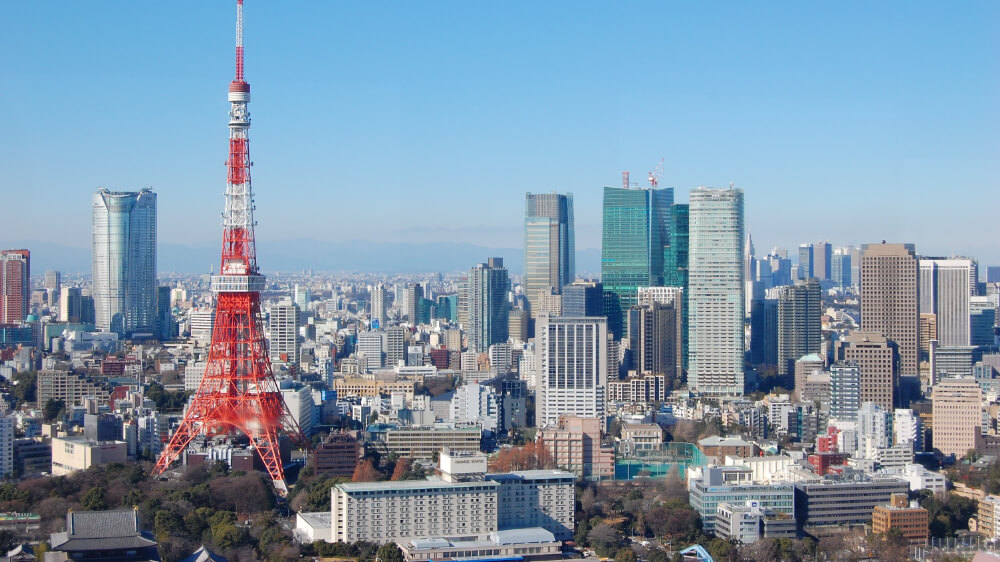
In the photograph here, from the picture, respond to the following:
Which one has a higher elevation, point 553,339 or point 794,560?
point 553,339

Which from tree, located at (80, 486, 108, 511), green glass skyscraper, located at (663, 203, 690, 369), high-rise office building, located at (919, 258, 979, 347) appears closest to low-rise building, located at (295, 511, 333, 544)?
tree, located at (80, 486, 108, 511)

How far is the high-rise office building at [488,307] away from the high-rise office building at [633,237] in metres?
3.23

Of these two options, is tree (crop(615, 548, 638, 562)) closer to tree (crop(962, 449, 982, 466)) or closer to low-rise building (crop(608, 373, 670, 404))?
tree (crop(962, 449, 982, 466))

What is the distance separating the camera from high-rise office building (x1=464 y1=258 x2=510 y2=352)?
34.4 meters

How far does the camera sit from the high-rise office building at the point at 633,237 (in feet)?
106

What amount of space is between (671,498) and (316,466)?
4.03 m

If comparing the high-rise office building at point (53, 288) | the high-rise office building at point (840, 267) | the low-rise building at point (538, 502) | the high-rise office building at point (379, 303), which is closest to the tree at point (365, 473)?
the low-rise building at point (538, 502)

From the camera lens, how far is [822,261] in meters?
47.9

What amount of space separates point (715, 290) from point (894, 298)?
3.31 m

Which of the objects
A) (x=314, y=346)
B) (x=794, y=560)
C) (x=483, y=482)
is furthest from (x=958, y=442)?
(x=314, y=346)

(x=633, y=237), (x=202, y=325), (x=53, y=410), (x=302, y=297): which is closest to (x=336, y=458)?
(x=53, y=410)

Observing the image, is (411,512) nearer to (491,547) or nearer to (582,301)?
(491,547)

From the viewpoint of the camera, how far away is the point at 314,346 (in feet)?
100

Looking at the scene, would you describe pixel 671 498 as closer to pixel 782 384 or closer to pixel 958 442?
pixel 958 442
